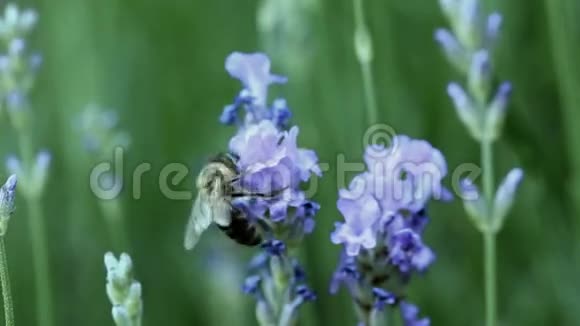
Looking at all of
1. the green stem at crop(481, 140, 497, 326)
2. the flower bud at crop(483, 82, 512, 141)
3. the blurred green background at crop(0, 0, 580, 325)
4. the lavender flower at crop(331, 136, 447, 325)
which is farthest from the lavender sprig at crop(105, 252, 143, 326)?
the blurred green background at crop(0, 0, 580, 325)

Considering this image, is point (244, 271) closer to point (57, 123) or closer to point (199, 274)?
point (199, 274)

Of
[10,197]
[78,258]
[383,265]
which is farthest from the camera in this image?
[78,258]

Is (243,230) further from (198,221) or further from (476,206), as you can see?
(476,206)

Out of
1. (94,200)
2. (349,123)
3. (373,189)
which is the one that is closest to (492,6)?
(349,123)

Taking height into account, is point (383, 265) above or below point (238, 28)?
below

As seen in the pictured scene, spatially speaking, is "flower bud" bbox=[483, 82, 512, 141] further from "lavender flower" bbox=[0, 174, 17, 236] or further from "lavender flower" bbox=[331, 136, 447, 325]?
"lavender flower" bbox=[0, 174, 17, 236]

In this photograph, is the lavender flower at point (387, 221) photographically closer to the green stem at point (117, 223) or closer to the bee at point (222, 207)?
the bee at point (222, 207)

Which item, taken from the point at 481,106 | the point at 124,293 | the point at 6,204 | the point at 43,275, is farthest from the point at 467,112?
the point at 43,275
